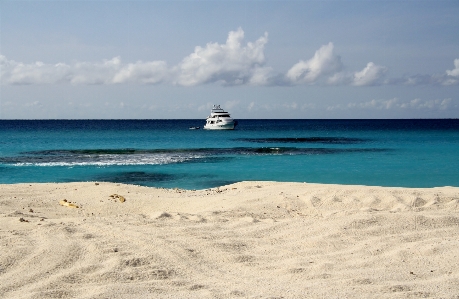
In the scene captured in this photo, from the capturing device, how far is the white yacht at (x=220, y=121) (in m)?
71.3

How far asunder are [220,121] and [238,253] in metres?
65.7

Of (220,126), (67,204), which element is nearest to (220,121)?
(220,126)

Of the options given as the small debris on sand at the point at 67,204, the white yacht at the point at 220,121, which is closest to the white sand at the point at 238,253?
the small debris on sand at the point at 67,204

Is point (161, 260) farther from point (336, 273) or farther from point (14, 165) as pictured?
point (14, 165)

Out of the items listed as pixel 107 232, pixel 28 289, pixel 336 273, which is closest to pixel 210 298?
pixel 336 273

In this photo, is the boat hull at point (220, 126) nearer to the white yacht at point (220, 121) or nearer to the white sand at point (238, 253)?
the white yacht at point (220, 121)

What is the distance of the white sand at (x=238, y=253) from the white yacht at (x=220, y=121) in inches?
2431

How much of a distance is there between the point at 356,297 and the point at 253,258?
5.72 ft

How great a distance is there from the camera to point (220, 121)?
235 feet

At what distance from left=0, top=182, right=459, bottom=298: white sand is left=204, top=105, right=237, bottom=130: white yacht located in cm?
6174

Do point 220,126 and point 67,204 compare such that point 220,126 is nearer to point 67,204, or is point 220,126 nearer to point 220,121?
point 220,121

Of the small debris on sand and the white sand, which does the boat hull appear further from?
the white sand

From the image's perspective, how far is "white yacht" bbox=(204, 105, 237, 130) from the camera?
71312 millimetres

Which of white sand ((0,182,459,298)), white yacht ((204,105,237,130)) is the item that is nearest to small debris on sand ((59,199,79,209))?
white sand ((0,182,459,298))
